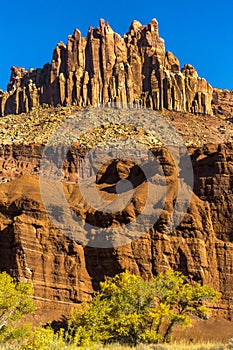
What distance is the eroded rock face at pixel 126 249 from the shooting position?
159ft

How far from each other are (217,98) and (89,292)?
139 m

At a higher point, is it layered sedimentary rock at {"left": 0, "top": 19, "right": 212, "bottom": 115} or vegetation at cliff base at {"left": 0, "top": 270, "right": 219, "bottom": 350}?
layered sedimentary rock at {"left": 0, "top": 19, "right": 212, "bottom": 115}

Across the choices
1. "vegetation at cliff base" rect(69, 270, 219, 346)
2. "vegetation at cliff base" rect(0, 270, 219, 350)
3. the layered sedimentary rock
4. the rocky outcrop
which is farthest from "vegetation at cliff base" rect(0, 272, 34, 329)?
the rocky outcrop

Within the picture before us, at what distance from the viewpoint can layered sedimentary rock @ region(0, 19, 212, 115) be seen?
153 meters

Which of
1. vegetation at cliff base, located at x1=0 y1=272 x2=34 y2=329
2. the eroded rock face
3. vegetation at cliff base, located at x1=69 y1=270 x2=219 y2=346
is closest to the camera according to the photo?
vegetation at cliff base, located at x1=0 y1=272 x2=34 y2=329

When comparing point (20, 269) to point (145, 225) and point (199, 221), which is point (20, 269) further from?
point (199, 221)

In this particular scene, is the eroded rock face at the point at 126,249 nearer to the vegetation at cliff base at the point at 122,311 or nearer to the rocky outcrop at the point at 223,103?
the vegetation at cliff base at the point at 122,311

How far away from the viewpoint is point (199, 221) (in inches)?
2000

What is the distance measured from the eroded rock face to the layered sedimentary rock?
98.8 metres

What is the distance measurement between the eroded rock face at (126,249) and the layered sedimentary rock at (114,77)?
324ft

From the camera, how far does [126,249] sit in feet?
160

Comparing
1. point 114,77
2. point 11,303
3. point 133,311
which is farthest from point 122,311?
point 114,77

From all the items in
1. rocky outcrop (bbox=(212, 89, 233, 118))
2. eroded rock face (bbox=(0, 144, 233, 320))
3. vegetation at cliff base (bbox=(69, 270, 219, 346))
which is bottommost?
vegetation at cliff base (bbox=(69, 270, 219, 346))

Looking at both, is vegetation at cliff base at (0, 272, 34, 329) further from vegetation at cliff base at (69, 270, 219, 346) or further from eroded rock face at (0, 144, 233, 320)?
eroded rock face at (0, 144, 233, 320)
